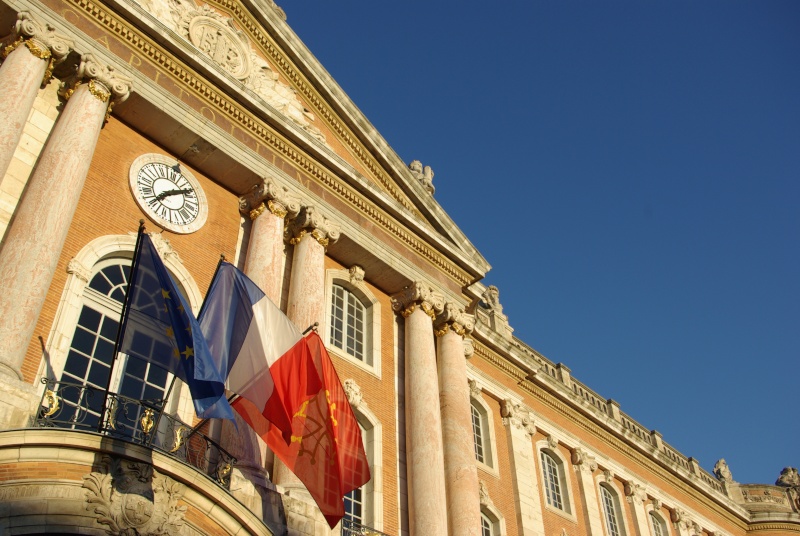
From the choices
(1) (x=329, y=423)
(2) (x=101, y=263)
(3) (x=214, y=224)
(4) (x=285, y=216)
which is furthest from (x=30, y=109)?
(1) (x=329, y=423)

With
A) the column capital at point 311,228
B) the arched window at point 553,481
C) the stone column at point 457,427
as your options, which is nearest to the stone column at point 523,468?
the arched window at point 553,481

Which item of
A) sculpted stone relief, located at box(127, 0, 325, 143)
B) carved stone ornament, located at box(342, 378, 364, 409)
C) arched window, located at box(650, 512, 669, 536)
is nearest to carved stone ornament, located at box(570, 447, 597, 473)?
arched window, located at box(650, 512, 669, 536)

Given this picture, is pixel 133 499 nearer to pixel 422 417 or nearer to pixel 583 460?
pixel 422 417

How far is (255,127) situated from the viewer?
18484 millimetres

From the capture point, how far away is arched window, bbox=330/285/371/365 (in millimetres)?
19297

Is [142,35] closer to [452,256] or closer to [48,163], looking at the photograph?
[48,163]

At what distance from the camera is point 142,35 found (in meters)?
16.7

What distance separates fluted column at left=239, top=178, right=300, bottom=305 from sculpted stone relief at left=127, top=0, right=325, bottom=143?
1980mm

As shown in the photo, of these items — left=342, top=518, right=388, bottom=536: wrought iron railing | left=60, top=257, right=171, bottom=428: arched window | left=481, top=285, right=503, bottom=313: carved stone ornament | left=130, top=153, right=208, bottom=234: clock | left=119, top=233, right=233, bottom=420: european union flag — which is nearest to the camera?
left=119, top=233, right=233, bottom=420: european union flag

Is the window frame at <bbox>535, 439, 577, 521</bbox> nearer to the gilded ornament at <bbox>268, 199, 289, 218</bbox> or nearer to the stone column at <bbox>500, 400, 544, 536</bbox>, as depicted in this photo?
the stone column at <bbox>500, 400, 544, 536</bbox>

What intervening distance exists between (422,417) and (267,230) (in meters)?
5.19

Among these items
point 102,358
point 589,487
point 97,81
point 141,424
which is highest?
point 97,81

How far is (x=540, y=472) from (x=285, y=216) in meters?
12.2

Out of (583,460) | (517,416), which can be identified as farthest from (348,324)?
(583,460)
